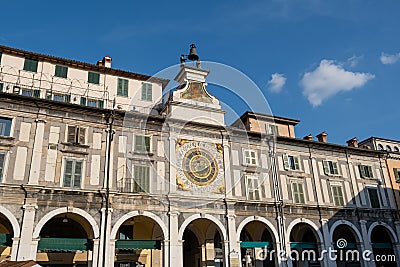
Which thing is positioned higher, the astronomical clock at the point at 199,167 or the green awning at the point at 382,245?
the astronomical clock at the point at 199,167

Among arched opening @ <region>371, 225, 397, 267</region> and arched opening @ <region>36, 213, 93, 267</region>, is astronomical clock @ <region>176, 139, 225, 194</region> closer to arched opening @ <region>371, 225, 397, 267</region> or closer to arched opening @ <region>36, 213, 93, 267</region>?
arched opening @ <region>36, 213, 93, 267</region>

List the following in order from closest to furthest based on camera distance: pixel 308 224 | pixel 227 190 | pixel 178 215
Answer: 1. pixel 178 215
2. pixel 227 190
3. pixel 308 224

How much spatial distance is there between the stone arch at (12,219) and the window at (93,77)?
1104 cm

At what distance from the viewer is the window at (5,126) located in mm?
20727

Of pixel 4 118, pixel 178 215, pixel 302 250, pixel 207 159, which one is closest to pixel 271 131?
pixel 207 159

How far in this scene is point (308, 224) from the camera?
26.7m

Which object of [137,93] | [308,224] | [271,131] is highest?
[137,93]

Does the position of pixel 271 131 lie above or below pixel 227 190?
above

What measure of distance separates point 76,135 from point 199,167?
8.19 meters

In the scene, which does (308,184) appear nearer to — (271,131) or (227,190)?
(271,131)

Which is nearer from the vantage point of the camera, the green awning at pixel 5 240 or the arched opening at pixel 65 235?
the green awning at pixel 5 240

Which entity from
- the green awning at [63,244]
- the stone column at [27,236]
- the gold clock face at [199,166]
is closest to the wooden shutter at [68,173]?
the stone column at [27,236]

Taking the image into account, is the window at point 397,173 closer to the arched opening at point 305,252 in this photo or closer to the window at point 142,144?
the arched opening at point 305,252

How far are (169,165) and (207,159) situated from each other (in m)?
2.90
